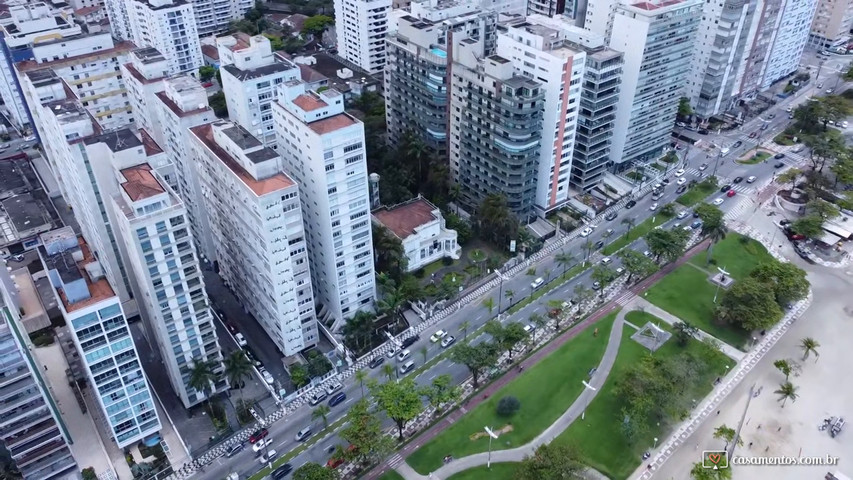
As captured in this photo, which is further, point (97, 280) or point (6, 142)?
point (6, 142)

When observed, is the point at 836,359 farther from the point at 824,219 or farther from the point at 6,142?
the point at 6,142

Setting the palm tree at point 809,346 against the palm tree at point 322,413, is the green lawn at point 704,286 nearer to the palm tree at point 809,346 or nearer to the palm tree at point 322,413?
the palm tree at point 809,346

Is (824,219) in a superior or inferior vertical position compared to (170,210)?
inferior

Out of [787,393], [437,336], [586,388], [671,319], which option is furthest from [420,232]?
[787,393]

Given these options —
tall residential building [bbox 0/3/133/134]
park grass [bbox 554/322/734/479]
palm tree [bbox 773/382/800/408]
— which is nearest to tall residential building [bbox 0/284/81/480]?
park grass [bbox 554/322/734/479]

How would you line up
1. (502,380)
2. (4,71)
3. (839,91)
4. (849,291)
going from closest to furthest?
1. (502,380)
2. (849,291)
3. (4,71)
4. (839,91)

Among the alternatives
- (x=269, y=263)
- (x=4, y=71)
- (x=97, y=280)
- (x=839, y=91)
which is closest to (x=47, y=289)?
(x=97, y=280)

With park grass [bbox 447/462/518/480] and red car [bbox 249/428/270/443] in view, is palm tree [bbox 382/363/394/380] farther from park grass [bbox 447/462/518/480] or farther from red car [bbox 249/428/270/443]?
red car [bbox 249/428/270/443]
